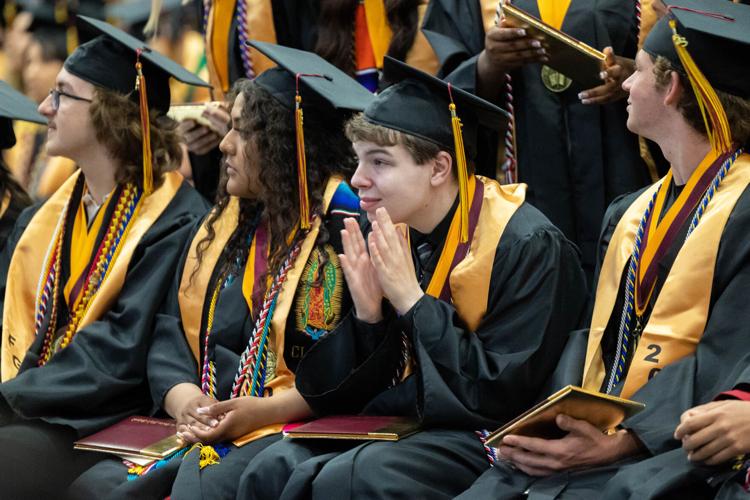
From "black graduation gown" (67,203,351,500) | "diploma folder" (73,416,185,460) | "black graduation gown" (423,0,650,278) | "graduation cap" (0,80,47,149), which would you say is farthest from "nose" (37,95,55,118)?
"black graduation gown" (423,0,650,278)

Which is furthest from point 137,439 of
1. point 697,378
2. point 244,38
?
point 244,38

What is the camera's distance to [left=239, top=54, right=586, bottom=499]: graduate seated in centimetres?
365

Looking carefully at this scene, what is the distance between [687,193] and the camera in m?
3.57

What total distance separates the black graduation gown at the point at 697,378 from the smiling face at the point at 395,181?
0.97m

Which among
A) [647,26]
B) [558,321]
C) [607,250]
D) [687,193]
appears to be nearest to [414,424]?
[558,321]

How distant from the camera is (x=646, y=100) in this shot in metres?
3.65

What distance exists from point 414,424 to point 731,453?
1.06 meters

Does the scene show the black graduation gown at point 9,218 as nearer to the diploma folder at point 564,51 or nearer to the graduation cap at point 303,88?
the graduation cap at point 303,88

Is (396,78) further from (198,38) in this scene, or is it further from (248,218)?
(198,38)

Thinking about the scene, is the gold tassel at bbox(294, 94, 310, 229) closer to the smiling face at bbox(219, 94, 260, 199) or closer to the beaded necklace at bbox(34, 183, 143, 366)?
the smiling face at bbox(219, 94, 260, 199)

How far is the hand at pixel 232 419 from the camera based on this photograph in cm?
405

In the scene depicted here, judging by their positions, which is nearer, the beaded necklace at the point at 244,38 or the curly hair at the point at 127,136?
the curly hair at the point at 127,136

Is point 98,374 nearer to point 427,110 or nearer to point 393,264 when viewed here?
point 393,264

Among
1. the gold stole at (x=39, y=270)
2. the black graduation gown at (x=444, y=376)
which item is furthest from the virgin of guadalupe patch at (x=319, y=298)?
the gold stole at (x=39, y=270)
